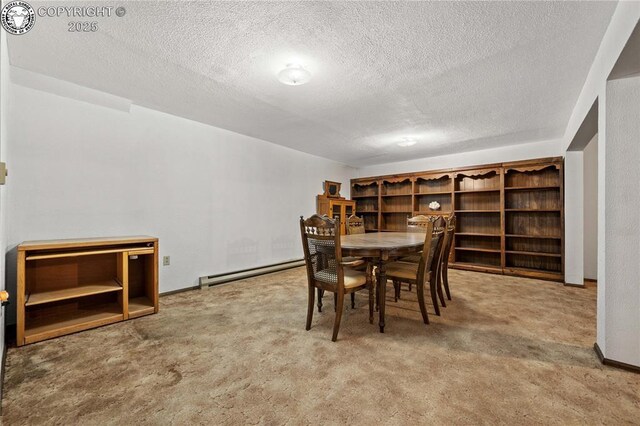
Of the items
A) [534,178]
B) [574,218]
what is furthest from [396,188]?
[574,218]

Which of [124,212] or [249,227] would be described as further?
[249,227]

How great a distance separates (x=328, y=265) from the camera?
2.24 m

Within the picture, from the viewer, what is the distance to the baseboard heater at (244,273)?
3627mm

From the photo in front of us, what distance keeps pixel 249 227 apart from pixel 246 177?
0.82m

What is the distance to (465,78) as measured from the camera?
8.07 feet

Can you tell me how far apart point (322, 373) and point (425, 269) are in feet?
4.25

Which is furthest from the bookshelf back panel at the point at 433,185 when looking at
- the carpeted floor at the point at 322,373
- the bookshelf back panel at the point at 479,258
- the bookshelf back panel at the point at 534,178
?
the carpeted floor at the point at 322,373

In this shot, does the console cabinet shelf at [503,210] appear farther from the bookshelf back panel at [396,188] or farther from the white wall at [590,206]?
the white wall at [590,206]

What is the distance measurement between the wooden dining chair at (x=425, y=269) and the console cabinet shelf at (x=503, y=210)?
8.31ft

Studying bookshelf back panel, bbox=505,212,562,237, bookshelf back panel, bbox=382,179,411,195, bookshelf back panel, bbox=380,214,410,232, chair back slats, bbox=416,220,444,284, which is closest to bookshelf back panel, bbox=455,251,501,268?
bookshelf back panel, bbox=505,212,562,237

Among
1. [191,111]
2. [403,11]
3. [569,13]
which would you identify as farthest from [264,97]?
[569,13]

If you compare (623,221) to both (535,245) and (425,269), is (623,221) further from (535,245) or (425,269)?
(535,245)

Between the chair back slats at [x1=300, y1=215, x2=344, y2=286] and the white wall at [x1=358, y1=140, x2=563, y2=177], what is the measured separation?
4263mm

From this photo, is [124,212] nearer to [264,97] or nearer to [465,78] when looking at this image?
[264,97]
